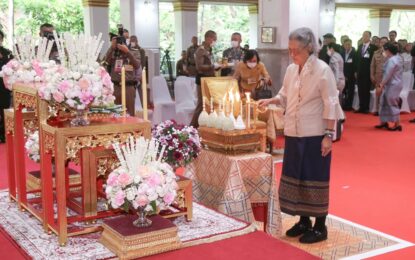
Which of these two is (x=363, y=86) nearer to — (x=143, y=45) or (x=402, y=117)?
(x=402, y=117)

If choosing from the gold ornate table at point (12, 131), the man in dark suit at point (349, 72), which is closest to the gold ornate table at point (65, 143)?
the gold ornate table at point (12, 131)

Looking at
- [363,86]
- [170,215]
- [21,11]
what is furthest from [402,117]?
[21,11]

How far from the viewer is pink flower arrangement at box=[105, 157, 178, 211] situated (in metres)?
2.76

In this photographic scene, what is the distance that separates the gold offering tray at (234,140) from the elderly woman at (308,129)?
24cm

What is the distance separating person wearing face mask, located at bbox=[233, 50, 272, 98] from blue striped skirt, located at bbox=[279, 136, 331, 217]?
314 cm

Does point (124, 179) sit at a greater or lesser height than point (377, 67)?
lesser

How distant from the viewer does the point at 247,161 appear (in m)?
3.77

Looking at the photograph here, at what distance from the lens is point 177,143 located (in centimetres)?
344

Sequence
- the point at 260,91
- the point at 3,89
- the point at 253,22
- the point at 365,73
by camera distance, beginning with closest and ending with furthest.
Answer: the point at 260,91
the point at 3,89
the point at 365,73
the point at 253,22

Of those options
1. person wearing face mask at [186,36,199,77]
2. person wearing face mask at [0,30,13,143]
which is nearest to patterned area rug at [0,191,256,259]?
person wearing face mask at [0,30,13,143]

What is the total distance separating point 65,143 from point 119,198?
395 mm

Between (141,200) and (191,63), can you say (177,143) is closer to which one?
(141,200)

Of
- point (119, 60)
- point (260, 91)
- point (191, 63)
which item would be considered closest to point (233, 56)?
point (191, 63)

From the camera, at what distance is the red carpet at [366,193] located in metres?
3.00
